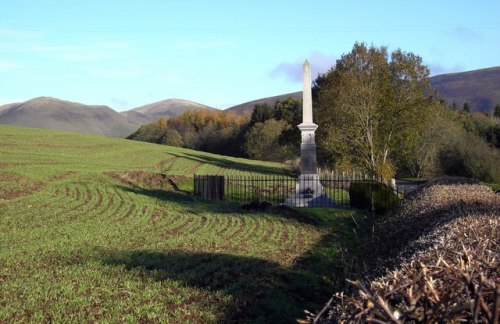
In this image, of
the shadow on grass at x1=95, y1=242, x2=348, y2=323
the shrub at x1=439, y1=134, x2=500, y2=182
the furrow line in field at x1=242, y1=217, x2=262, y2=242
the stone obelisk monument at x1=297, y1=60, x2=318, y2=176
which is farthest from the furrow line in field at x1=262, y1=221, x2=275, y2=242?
the shrub at x1=439, y1=134, x2=500, y2=182

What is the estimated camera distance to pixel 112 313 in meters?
7.11

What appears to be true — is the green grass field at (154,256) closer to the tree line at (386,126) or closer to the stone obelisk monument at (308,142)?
the stone obelisk monument at (308,142)

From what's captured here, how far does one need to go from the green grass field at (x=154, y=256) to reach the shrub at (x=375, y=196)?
1043 millimetres

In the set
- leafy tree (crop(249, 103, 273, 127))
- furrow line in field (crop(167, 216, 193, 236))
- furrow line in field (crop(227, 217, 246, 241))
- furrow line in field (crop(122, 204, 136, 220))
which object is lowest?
furrow line in field (crop(227, 217, 246, 241))

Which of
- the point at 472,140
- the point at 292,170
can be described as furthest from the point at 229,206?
the point at 472,140

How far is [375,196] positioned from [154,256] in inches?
492

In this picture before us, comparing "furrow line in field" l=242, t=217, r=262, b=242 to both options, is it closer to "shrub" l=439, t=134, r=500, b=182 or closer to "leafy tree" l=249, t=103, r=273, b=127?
"shrub" l=439, t=134, r=500, b=182

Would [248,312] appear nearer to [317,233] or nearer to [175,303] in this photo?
[175,303]

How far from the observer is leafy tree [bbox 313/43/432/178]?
35.6 m

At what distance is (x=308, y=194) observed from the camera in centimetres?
2438

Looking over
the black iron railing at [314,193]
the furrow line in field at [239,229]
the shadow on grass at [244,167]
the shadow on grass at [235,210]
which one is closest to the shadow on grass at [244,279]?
the furrow line in field at [239,229]

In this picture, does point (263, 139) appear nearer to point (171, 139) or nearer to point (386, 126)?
point (171, 139)

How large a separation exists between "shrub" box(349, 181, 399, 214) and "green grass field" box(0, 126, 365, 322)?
1043mm

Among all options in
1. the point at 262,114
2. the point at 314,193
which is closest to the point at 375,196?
the point at 314,193
